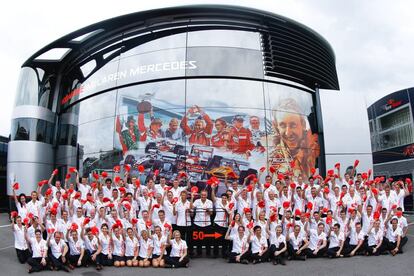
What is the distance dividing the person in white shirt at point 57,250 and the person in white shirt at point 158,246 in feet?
6.32

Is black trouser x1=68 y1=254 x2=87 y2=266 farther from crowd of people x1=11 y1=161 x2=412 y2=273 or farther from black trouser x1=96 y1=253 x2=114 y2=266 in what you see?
black trouser x1=96 y1=253 x2=114 y2=266

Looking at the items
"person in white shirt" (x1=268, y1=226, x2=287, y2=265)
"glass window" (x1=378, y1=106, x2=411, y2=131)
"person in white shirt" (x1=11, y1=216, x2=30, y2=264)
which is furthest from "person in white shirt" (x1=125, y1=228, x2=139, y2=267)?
"glass window" (x1=378, y1=106, x2=411, y2=131)

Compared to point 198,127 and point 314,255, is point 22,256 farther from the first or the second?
point 198,127

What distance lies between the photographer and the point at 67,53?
54.5 feet

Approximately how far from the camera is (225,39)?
45.9 feet

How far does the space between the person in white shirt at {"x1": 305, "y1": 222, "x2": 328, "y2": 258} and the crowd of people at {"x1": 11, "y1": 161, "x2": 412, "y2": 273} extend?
24 mm

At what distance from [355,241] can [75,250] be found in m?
6.77

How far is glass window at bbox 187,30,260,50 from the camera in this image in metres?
13.9

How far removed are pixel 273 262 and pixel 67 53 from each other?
44.9 ft

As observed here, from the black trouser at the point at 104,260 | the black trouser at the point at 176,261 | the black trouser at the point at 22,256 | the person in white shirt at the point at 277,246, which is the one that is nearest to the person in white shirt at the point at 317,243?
the person in white shirt at the point at 277,246

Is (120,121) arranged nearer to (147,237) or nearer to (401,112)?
(147,237)

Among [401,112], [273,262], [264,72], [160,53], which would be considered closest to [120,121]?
[160,53]

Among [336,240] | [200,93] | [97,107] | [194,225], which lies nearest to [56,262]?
[194,225]

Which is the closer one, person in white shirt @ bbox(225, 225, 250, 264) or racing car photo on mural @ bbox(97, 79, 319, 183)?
person in white shirt @ bbox(225, 225, 250, 264)
